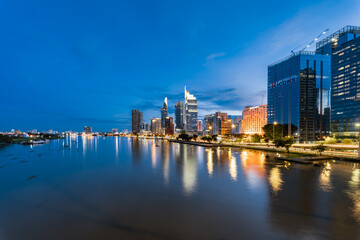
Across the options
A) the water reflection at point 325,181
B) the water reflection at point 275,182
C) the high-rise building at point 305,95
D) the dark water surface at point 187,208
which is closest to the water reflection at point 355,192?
the dark water surface at point 187,208

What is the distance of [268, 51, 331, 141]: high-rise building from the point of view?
132625mm

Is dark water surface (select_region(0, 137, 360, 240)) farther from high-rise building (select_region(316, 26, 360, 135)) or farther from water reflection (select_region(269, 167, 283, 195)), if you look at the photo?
high-rise building (select_region(316, 26, 360, 135))

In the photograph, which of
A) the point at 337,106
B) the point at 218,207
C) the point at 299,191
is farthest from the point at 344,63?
the point at 218,207

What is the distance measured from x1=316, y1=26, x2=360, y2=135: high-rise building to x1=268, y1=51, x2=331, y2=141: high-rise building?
625 cm

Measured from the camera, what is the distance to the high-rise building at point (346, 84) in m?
121

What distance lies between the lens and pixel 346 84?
127500mm

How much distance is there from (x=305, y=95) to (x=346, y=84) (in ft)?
86.2

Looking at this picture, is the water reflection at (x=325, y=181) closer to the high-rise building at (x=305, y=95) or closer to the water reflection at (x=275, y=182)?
the water reflection at (x=275, y=182)

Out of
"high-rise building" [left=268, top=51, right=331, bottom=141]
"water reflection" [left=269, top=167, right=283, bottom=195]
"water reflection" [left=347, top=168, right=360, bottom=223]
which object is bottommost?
"water reflection" [left=269, top=167, right=283, bottom=195]

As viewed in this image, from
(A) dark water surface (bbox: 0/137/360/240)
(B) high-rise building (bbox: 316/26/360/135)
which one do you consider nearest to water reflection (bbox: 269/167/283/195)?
(A) dark water surface (bbox: 0/137/360/240)

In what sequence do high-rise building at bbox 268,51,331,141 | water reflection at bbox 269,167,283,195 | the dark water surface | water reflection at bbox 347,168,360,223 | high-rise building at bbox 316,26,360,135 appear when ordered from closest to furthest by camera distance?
1. the dark water surface
2. water reflection at bbox 347,168,360,223
3. water reflection at bbox 269,167,283,195
4. high-rise building at bbox 316,26,360,135
5. high-rise building at bbox 268,51,331,141

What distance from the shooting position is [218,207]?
50.5ft

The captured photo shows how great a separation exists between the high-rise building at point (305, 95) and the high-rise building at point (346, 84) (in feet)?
20.5

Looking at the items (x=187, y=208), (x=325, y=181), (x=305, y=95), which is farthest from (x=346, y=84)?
(x=187, y=208)
